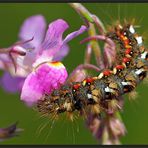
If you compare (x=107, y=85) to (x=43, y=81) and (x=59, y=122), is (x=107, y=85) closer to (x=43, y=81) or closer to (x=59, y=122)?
(x=43, y=81)

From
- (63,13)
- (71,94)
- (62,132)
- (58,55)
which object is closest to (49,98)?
(71,94)

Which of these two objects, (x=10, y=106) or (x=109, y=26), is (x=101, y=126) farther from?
(x=10, y=106)

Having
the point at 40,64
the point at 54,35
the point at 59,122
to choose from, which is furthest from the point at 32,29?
the point at 59,122

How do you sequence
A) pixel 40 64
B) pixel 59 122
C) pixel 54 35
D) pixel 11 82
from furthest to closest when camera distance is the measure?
pixel 59 122 < pixel 11 82 < pixel 40 64 < pixel 54 35

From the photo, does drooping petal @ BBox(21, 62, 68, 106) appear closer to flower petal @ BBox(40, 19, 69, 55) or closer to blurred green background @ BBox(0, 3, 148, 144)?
flower petal @ BBox(40, 19, 69, 55)

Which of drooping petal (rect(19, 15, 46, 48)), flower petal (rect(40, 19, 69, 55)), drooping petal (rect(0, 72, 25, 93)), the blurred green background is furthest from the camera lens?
the blurred green background

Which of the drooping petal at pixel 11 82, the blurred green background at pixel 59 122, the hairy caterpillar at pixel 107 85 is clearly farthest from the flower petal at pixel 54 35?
the blurred green background at pixel 59 122

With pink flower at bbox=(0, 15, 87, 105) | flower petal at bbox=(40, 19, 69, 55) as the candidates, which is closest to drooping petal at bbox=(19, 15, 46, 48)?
pink flower at bbox=(0, 15, 87, 105)

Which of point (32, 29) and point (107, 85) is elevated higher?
point (32, 29)
